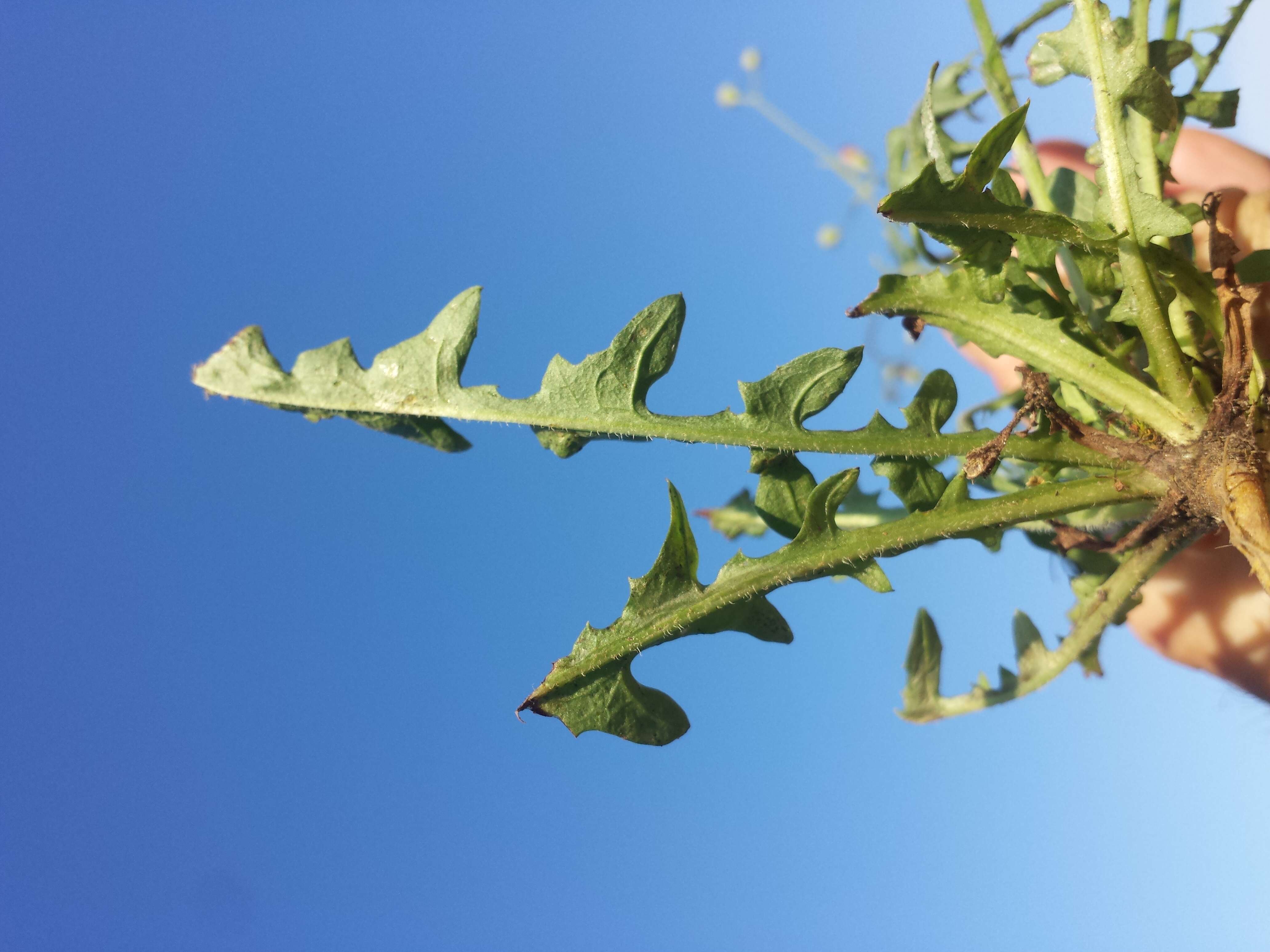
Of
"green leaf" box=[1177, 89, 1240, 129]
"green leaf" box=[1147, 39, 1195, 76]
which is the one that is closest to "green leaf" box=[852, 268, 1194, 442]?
"green leaf" box=[1147, 39, 1195, 76]

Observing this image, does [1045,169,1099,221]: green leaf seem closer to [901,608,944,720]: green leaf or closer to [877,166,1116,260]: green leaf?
[877,166,1116,260]: green leaf

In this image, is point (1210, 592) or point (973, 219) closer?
point (973, 219)

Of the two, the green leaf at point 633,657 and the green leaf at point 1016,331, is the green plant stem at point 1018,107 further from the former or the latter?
the green leaf at point 633,657

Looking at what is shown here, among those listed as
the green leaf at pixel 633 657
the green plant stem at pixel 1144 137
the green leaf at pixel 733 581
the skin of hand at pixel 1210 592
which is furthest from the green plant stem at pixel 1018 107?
the green leaf at pixel 633 657

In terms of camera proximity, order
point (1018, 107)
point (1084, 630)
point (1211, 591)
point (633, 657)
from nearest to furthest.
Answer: point (633, 657), point (1018, 107), point (1084, 630), point (1211, 591)

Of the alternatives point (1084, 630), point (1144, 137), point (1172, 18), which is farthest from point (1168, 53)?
point (1084, 630)

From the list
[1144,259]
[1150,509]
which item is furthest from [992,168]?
[1150,509]

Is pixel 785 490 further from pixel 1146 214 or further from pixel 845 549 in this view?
pixel 1146 214
